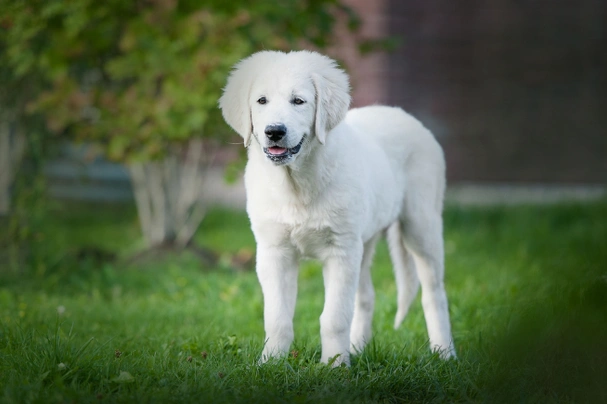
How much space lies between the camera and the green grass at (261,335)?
3.32 metres

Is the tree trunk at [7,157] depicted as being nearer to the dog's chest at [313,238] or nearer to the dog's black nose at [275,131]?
the dog's chest at [313,238]

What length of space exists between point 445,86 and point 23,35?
658cm

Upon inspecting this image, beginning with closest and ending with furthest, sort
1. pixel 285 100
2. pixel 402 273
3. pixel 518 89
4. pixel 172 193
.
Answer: pixel 285 100 < pixel 402 273 < pixel 172 193 < pixel 518 89

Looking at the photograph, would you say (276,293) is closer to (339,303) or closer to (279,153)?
(339,303)

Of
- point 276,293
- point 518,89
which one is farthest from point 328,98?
→ point 518,89

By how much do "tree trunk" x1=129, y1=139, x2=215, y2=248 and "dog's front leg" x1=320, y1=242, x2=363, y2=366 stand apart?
393cm

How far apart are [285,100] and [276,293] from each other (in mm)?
919

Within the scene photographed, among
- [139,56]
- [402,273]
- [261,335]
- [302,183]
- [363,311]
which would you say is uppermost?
[139,56]

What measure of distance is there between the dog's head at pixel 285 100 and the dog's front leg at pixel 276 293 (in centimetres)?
51

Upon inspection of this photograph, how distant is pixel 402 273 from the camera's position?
15.9 feet

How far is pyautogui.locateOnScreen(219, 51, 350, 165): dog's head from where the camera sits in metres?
3.67

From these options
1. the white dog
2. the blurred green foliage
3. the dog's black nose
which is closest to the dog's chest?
the white dog

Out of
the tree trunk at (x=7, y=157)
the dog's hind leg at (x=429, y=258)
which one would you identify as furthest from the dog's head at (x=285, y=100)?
the tree trunk at (x=7, y=157)

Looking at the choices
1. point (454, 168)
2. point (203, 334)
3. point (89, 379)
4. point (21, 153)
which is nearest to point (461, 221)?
point (454, 168)
